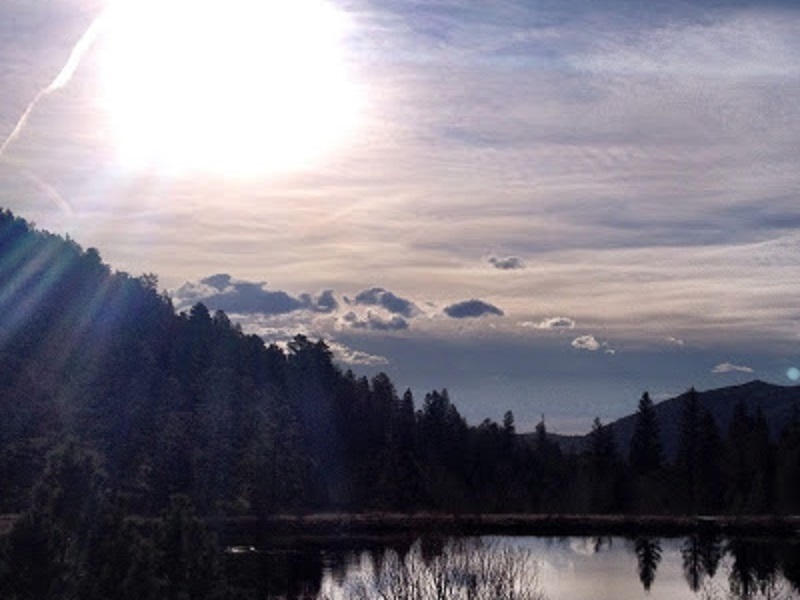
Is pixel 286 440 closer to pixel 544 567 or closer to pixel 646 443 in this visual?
pixel 646 443

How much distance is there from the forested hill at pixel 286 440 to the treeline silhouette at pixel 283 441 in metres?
0.28

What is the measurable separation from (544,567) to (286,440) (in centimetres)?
8333

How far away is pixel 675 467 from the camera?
16112 cm

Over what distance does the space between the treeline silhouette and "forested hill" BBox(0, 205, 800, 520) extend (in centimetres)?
28

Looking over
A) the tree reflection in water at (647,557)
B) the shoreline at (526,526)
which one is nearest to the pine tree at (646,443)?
the shoreline at (526,526)

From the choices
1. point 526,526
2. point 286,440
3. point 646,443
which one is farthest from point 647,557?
point 286,440

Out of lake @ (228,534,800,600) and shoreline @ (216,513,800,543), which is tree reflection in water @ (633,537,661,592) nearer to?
lake @ (228,534,800,600)

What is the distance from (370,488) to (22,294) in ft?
235

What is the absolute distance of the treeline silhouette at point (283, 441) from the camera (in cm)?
14388

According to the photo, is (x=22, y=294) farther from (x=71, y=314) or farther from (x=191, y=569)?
(x=191, y=569)

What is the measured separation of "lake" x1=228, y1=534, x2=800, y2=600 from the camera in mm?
53438

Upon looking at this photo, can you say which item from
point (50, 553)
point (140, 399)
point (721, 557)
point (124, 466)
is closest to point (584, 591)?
point (721, 557)

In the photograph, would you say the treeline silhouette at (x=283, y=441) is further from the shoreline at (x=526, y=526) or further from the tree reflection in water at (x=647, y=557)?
the tree reflection in water at (x=647, y=557)

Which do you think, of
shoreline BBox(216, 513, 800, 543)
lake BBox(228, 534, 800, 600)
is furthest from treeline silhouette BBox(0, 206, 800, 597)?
lake BBox(228, 534, 800, 600)
